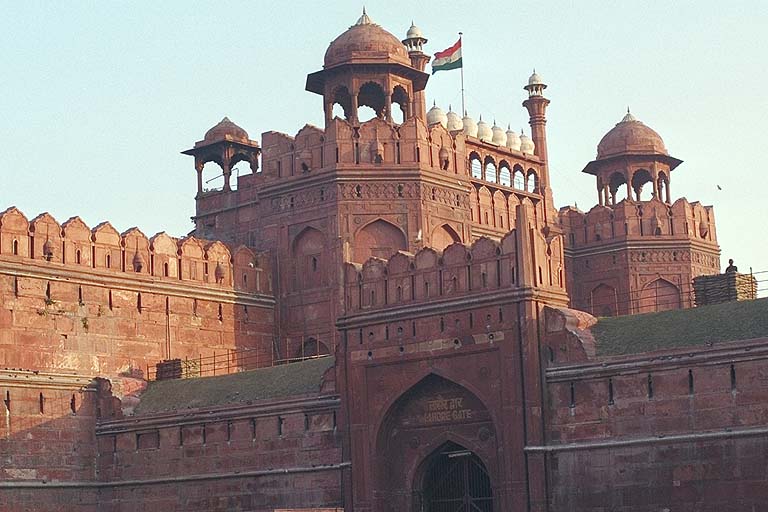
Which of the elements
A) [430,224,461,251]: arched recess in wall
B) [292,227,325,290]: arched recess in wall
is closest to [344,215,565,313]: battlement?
[430,224,461,251]: arched recess in wall

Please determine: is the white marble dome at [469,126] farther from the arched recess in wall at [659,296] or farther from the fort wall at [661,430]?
the fort wall at [661,430]

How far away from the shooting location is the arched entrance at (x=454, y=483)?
30391 millimetres

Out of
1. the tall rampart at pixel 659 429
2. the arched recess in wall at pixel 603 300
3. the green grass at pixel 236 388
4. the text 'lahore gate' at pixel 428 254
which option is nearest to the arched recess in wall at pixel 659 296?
the text 'lahore gate' at pixel 428 254

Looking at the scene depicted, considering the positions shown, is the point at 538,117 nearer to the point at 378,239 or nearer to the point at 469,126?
the point at 469,126

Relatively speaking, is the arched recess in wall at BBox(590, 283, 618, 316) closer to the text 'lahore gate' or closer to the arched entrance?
the text 'lahore gate'

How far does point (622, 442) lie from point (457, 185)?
1480 centimetres

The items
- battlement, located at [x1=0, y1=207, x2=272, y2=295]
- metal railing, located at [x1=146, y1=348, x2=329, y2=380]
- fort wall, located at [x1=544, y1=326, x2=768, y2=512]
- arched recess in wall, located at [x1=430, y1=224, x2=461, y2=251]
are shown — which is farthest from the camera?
arched recess in wall, located at [x1=430, y1=224, x2=461, y2=251]

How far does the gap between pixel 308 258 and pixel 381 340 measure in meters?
9.51

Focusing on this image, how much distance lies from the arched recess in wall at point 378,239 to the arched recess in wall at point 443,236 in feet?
3.34

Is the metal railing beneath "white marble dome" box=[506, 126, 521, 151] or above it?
beneath

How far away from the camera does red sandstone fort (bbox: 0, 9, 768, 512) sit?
27734 mm

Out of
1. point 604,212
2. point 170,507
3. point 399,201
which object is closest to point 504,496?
point 170,507

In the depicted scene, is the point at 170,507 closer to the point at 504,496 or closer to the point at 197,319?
the point at 197,319

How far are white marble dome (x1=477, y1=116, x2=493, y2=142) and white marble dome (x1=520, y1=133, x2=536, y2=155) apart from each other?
4.78 feet
